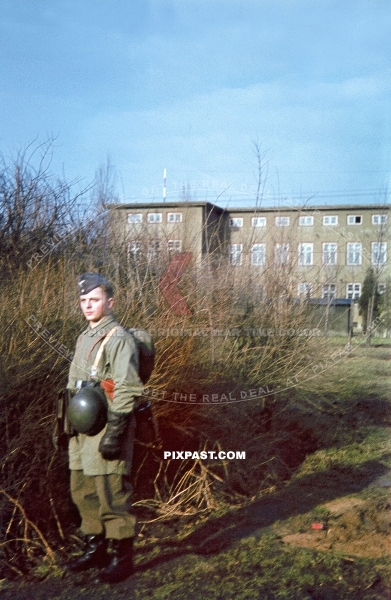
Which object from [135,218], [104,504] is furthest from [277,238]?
[104,504]

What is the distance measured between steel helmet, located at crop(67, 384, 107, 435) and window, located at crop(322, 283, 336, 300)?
2.74 meters

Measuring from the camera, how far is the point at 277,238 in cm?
538

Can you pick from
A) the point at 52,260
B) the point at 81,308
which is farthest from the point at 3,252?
the point at 81,308

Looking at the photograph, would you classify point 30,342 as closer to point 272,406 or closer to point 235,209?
point 235,209

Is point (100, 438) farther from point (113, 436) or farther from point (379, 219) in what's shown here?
point (379, 219)

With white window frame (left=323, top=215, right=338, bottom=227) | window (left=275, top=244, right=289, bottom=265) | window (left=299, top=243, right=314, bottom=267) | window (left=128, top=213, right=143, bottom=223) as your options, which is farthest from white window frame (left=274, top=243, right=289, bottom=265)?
window (left=128, top=213, right=143, bottom=223)

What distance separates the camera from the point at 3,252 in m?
4.42

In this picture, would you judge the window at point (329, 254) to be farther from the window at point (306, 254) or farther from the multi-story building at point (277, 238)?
the window at point (306, 254)

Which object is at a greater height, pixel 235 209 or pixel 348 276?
pixel 235 209

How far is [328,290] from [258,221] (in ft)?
3.17

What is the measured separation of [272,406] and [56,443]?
2.62 metres

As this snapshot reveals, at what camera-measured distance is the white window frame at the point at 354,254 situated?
5.10 m

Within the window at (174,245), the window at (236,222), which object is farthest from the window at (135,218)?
the window at (236,222)

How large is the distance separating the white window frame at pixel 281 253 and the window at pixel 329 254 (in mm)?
303
